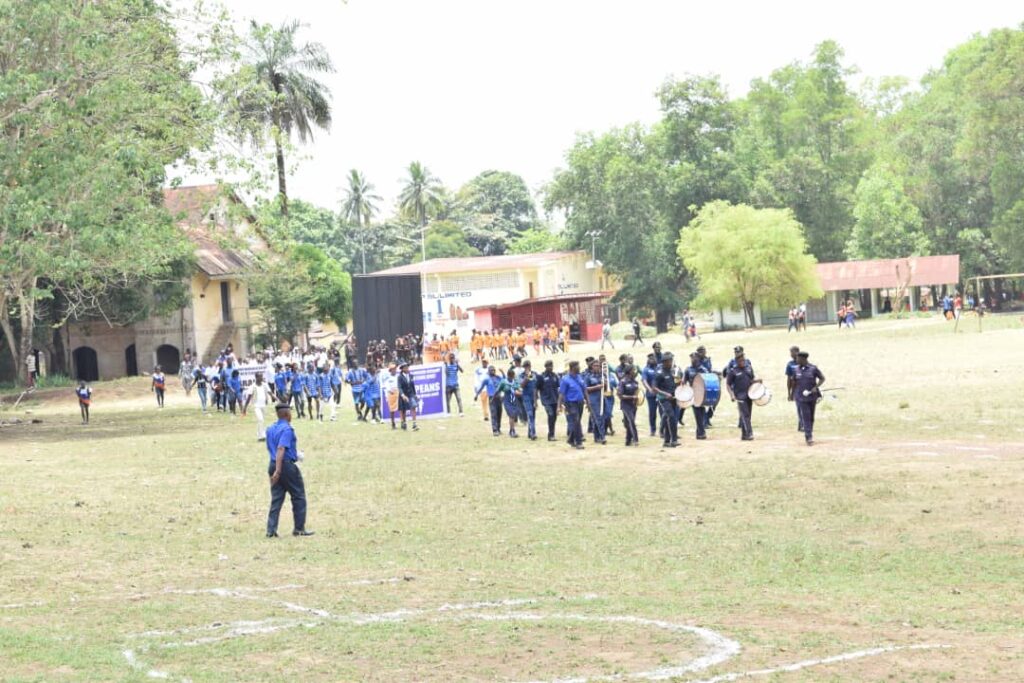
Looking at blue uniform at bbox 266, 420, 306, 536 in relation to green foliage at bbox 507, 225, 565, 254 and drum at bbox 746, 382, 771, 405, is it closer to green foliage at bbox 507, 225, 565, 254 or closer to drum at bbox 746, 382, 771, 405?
drum at bbox 746, 382, 771, 405

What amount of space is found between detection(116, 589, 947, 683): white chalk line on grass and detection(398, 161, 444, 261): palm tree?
11434cm

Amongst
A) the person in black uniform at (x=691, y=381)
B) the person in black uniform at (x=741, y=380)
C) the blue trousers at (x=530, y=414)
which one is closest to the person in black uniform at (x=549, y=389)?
the blue trousers at (x=530, y=414)

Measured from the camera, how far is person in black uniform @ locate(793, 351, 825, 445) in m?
23.7

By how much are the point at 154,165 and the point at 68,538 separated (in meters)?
19.3

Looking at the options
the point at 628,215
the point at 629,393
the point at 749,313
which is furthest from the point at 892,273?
the point at 629,393

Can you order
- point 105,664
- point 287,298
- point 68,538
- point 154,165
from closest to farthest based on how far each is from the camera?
point 105,664 → point 68,538 → point 154,165 → point 287,298

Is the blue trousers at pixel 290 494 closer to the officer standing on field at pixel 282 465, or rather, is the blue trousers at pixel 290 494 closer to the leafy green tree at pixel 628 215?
the officer standing on field at pixel 282 465

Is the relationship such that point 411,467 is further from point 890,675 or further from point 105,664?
point 890,675

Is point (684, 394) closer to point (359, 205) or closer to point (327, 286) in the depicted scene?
point (327, 286)

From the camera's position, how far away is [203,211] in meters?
38.1

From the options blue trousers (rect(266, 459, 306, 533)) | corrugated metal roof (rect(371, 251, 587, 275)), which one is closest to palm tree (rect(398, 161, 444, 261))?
corrugated metal roof (rect(371, 251, 587, 275))

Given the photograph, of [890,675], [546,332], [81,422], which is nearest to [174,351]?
[546,332]

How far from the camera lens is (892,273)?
86750mm

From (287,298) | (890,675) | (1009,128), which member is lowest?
(890,675)
